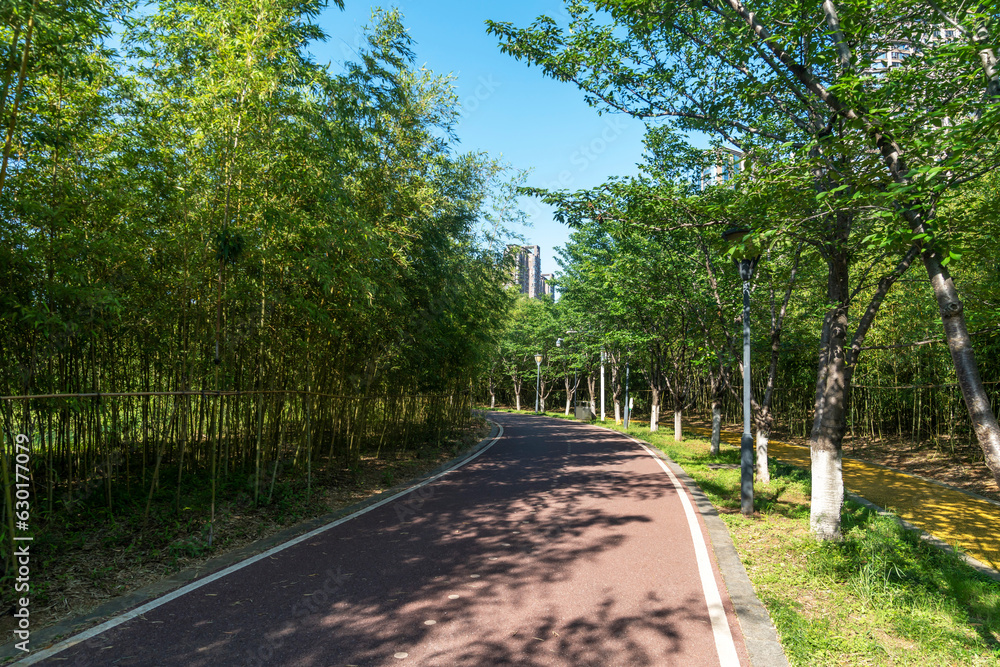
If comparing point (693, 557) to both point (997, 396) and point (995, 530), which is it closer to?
point (995, 530)

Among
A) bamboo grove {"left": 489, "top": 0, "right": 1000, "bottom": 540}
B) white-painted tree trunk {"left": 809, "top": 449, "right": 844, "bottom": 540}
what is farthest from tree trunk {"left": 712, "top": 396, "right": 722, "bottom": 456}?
white-painted tree trunk {"left": 809, "top": 449, "right": 844, "bottom": 540}

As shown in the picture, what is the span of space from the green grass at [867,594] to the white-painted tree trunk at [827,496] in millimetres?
162

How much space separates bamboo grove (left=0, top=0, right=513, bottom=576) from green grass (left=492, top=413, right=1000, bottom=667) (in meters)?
5.48

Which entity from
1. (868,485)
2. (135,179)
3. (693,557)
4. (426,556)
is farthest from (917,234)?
(868,485)

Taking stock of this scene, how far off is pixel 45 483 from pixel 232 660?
13.1 feet

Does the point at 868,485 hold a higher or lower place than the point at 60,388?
lower

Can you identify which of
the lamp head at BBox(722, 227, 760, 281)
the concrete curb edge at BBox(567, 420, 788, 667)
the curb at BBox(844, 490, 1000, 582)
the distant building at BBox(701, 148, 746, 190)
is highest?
the distant building at BBox(701, 148, 746, 190)

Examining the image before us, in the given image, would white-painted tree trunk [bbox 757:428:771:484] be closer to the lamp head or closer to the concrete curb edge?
the concrete curb edge

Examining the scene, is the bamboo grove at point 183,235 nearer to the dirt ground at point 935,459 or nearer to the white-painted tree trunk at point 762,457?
the white-painted tree trunk at point 762,457

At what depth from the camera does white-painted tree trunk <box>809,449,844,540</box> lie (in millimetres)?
5734

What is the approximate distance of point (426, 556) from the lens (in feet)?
16.9

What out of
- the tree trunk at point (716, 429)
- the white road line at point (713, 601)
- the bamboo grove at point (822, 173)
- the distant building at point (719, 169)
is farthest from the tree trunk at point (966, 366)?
the tree trunk at point (716, 429)

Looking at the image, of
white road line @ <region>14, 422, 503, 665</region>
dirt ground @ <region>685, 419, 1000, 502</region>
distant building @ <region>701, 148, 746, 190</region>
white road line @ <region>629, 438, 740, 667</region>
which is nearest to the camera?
white road line @ <region>14, 422, 503, 665</region>

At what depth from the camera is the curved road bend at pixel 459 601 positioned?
3.26 m
